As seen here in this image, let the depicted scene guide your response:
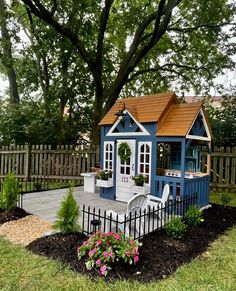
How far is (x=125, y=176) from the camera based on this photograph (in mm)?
7828

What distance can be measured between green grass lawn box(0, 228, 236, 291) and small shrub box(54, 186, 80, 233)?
29.7 inches

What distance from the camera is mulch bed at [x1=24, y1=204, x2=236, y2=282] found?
3.65 m

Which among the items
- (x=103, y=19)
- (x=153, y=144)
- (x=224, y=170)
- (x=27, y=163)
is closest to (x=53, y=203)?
(x=153, y=144)

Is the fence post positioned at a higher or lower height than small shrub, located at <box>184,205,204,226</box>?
higher

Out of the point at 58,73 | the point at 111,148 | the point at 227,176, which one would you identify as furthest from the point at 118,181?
the point at 58,73

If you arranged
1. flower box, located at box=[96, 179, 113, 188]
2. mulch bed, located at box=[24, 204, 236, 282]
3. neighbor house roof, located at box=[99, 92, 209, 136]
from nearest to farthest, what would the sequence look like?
1. mulch bed, located at box=[24, 204, 236, 282]
2. neighbor house roof, located at box=[99, 92, 209, 136]
3. flower box, located at box=[96, 179, 113, 188]

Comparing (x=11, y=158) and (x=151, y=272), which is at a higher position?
(x=11, y=158)

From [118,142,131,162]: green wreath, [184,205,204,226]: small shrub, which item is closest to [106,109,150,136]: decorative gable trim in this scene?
[118,142,131,162]: green wreath

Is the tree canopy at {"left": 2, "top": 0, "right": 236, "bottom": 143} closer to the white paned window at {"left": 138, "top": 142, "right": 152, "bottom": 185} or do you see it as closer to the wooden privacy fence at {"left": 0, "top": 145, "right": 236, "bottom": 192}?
the wooden privacy fence at {"left": 0, "top": 145, "right": 236, "bottom": 192}

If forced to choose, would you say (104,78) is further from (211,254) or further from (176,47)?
(211,254)

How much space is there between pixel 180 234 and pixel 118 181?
3398mm

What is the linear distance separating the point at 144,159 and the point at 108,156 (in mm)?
1527

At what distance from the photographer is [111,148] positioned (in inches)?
328

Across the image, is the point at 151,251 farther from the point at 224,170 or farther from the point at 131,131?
the point at 224,170
